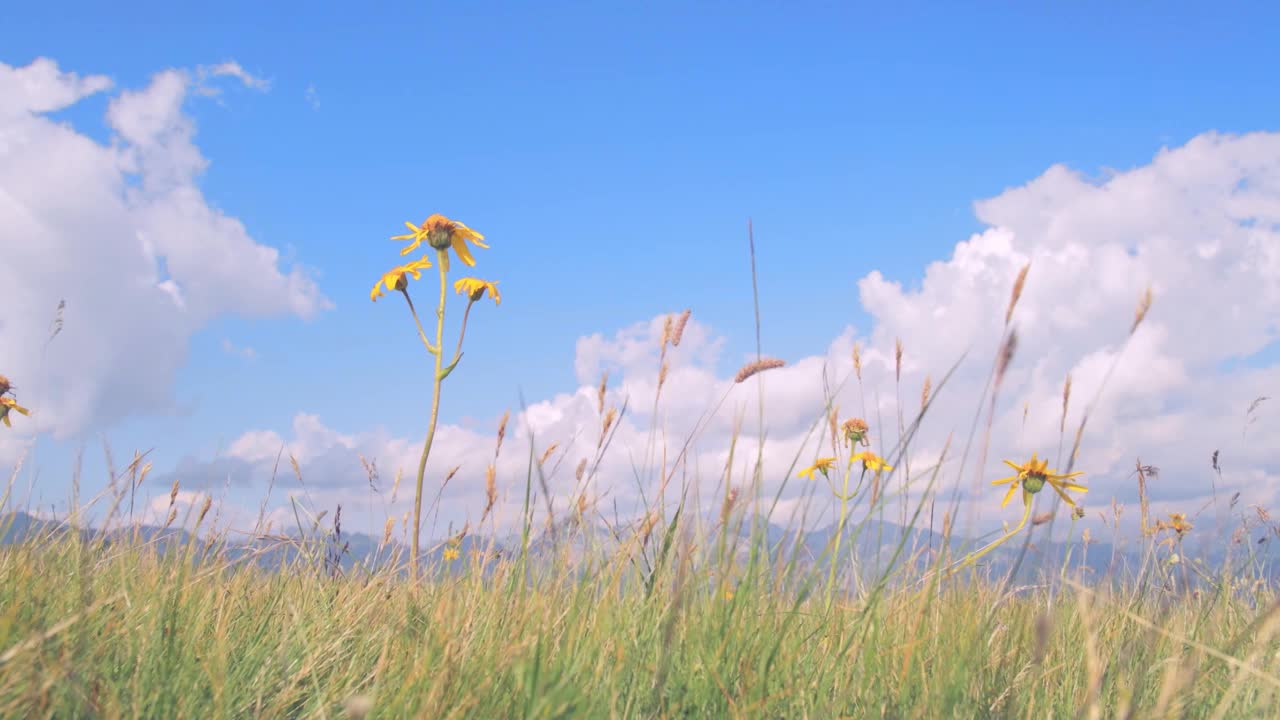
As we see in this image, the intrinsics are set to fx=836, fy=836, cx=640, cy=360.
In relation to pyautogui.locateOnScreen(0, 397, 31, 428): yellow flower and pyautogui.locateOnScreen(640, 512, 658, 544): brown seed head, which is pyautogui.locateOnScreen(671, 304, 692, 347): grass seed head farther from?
pyautogui.locateOnScreen(0, 397, 31, 428): yellow flower

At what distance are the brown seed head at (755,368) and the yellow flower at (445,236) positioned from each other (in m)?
1.61

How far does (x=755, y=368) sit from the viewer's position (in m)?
2.38

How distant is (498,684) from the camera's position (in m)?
1.78

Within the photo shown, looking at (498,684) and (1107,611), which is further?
(1107,611)

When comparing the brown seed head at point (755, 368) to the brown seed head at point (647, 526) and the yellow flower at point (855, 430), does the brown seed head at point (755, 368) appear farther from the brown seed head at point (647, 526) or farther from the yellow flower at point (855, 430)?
the yellow flower at point (855, 430)

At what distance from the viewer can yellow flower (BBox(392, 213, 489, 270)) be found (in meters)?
3.54

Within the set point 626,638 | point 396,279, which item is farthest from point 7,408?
point 626,638

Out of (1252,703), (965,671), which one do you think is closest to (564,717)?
(965,671)

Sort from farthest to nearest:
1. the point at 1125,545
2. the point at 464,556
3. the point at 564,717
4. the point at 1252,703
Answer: the point at 1125,545 → the point at 464,556 → the point at 1252,703 → the point at 564,717

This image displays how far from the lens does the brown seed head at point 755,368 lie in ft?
7.65

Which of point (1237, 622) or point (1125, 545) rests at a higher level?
point (1125, 545)

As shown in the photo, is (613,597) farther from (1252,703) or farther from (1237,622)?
(1237,622)

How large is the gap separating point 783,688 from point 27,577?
2.25m

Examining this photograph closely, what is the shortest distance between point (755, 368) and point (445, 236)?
172 centimetres
